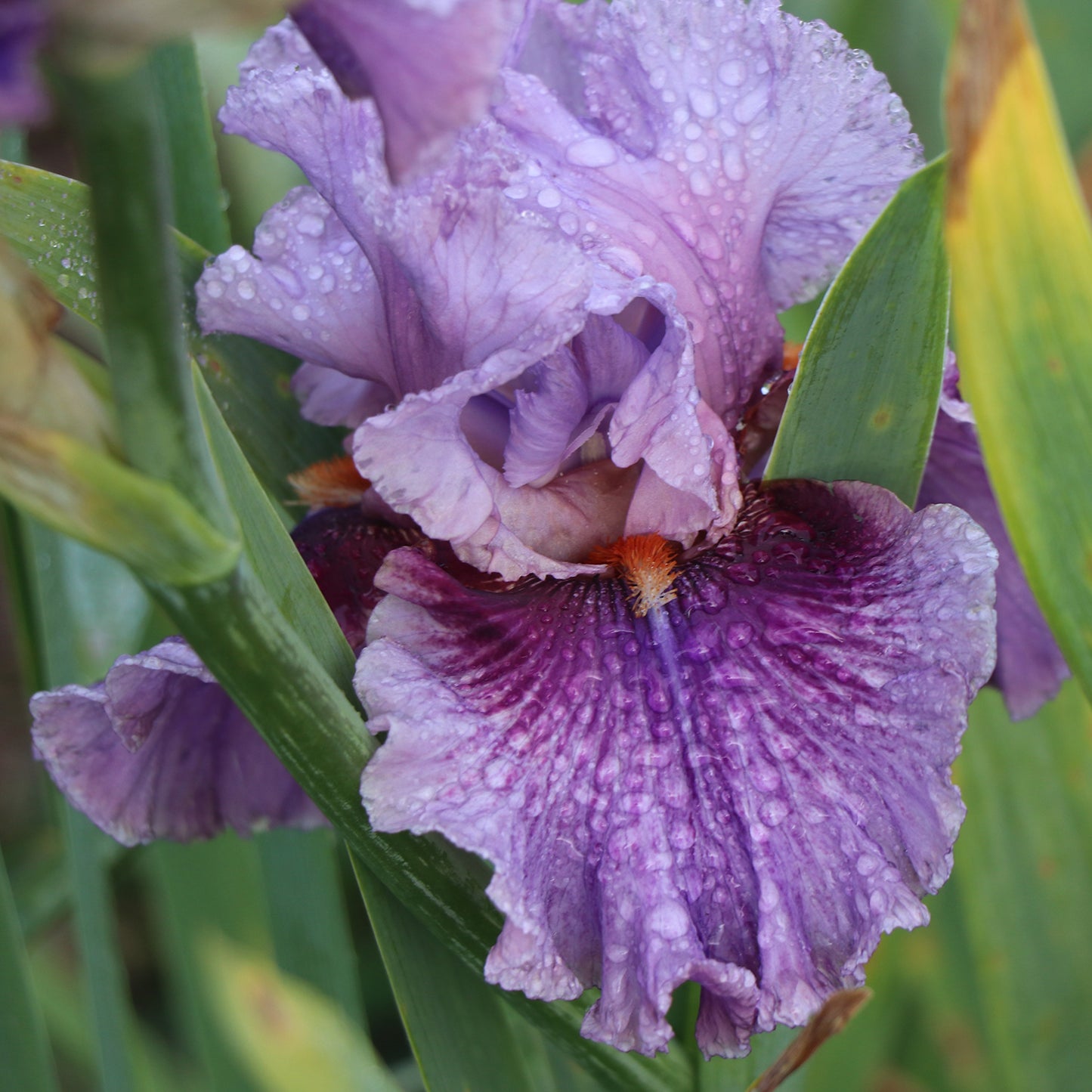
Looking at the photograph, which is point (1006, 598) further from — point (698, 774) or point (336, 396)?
point (336, 396)

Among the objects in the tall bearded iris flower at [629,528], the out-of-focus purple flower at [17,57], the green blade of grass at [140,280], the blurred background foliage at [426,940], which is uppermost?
the out-of-focus purple flower at [17,57]

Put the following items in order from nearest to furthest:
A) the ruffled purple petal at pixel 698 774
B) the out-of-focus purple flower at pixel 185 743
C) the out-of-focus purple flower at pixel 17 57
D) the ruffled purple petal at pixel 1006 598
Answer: the out-of-focus purple flower at pixel 17 57 → the ruffled purple petal at pixel 698 774 → the out-of-focus purple flower at pixel 185 743 → the ruffled purple petal at pixel 1006 598

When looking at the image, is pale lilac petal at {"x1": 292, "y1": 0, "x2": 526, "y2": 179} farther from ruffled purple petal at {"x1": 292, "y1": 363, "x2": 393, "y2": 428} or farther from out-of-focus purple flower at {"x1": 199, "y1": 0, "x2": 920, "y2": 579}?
ruffled purple petal at {"x1": 292, "y1": 363, "x2": 393, "y2": 428}

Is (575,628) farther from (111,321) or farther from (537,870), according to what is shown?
(111,321)

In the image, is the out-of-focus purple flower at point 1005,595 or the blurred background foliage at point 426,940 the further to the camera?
the out-of-focus purple flower at point 1005,595

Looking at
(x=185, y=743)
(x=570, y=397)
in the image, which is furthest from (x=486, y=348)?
(x=185, y=743)

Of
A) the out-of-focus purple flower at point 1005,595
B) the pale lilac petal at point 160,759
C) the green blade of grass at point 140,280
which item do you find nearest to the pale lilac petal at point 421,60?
the green blade of grass at point 140,280

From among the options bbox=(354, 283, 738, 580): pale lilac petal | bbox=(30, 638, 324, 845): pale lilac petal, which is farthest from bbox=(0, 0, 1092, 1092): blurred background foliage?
bbox=(354, 283, 738, 580): pale lilac petal

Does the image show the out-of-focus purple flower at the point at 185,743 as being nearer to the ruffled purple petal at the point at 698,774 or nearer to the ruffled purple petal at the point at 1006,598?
the ruffled purple petal at the point at 698,774
